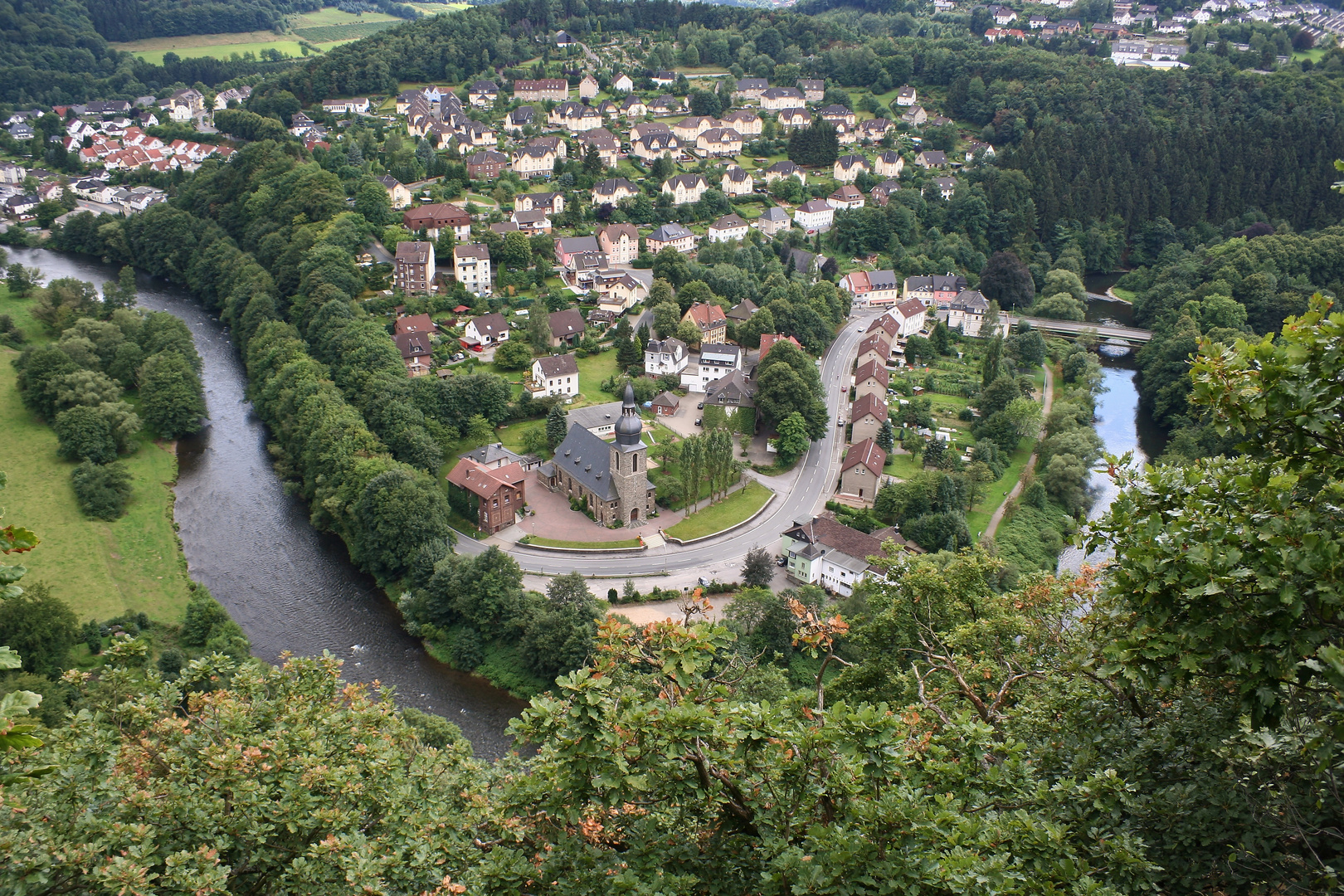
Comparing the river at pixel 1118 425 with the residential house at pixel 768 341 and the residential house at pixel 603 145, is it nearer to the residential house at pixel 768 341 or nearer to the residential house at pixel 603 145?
the residential house at pixel 768 341

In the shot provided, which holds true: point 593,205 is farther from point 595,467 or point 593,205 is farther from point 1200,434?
point 1200,434

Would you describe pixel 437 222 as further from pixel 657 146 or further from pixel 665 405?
pixel 657 146

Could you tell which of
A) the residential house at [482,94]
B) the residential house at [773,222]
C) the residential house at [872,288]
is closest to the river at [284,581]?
the residential house at [872,288]

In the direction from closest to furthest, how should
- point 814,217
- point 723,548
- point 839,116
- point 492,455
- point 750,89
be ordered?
point 723,548 → point 492,455 → point 814,217 → point 839,116 → point 750,89

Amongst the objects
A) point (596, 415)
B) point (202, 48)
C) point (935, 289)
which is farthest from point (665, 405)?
point (202, 48)

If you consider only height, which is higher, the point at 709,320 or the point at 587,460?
the point at 709,320

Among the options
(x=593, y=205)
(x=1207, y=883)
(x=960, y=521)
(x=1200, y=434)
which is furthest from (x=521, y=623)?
(x=593, y=205)
